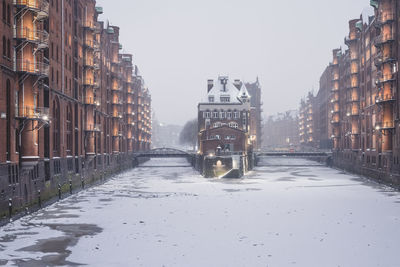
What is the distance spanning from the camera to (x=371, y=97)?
88.8 metres

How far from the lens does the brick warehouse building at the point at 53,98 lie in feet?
140

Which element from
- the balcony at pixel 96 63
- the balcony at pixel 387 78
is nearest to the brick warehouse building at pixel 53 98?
the balcony at pixel 96 63

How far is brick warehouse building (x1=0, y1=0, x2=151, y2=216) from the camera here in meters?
42.8

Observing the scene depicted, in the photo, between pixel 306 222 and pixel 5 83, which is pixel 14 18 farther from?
pixel 306 222

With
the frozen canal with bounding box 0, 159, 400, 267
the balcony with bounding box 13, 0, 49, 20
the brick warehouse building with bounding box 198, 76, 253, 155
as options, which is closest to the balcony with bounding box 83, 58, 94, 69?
the frozen canal with bounding box 0, 159, 400, 267

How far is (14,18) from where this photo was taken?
143ft

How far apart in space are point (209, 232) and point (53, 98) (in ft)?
104

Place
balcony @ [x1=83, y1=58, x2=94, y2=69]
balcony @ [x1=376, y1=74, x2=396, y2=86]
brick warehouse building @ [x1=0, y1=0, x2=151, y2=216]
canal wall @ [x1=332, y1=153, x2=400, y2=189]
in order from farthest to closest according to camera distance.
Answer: balcony @ [x1=83, y1=58, x2=94, y2=69] < canal wall @ [x1=332, y1=153, x2=400, y2=189] < balcony @ [x1=376, y1=74, x2=396, y2=86] < brick warehouse building @ [x1=0, y1=0, x2=151, y2=216]

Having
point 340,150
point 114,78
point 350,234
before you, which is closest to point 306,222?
point 350,234

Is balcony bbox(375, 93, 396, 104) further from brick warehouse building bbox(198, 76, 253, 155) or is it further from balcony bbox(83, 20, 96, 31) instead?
brick warehouse building bbox(198, 76, 253, 155)

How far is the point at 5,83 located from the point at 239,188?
3971 centimetres

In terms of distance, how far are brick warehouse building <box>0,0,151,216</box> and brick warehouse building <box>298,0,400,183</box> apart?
4354 cm

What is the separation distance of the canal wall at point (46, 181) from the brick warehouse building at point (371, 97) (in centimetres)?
4354

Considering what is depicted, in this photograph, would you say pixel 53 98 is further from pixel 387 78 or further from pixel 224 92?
pixel 224 92
